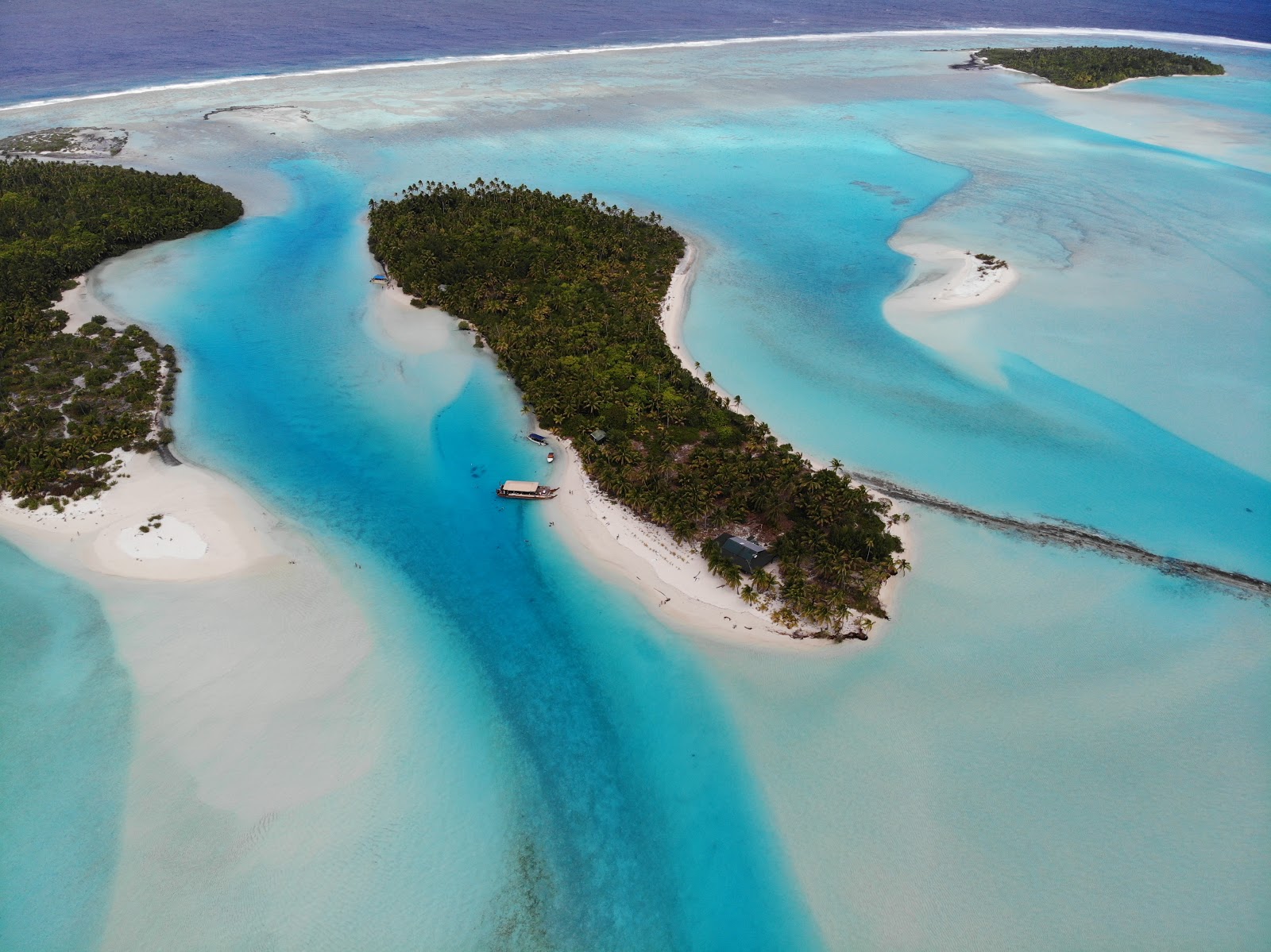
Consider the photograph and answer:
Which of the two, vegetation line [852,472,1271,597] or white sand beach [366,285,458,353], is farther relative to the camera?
white sand beach [366,285,458,353]

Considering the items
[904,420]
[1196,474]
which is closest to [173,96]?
[904,420]

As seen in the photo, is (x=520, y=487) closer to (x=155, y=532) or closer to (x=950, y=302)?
(x=155, y=532)

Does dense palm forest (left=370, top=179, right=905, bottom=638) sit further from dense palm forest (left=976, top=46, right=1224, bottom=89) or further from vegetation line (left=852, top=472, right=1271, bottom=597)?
dense palm forest (left=976, top=46, right=1224, bottom=89)

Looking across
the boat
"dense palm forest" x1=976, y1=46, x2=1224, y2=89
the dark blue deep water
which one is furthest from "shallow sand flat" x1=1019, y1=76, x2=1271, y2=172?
the boat

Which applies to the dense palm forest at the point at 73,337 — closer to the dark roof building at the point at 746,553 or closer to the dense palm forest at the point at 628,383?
the dense palm forest at the point at 628,383

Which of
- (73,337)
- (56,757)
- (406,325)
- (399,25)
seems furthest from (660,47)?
(56,757)
